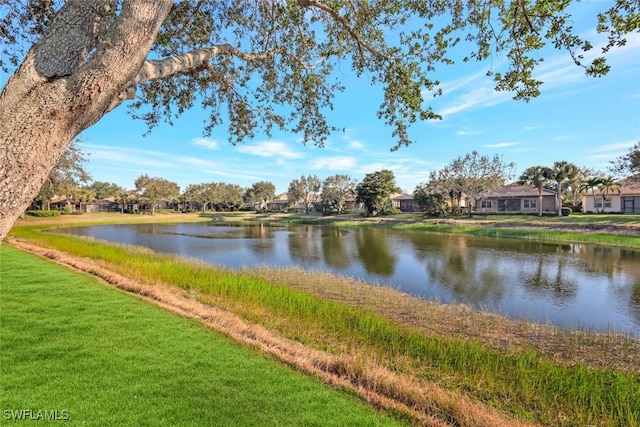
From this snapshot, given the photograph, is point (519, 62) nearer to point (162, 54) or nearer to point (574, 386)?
point (574, 386)

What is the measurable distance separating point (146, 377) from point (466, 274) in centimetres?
1552

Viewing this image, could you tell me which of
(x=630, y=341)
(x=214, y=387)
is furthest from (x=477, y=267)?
(x=214, y=387)

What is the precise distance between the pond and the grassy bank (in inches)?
157

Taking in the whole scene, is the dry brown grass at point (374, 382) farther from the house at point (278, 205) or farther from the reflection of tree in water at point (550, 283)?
the house at point (278, 205)

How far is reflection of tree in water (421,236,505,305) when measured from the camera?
1280 centimetres

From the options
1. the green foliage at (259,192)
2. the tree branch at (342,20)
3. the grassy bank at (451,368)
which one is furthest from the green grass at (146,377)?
the green foliage at (259,192)

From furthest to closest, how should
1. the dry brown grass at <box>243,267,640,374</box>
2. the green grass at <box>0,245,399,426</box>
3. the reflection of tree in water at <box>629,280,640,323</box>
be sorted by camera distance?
the reflection of tree in water at <box>629,280,640,323</box> < the dry brown grass at <box>243,267,640,374</box> < the green grass at <box>0,245,399,426</box>

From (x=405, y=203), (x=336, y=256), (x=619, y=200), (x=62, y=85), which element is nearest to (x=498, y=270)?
(x=336, y=256)

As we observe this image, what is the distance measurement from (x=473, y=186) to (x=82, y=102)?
50.7 metres

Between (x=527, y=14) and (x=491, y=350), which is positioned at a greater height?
(x=527, y=14)

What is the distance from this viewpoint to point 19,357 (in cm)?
464

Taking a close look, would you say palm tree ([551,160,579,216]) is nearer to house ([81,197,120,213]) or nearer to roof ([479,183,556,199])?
roof ([479,183,556,199])

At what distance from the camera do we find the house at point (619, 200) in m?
40.7

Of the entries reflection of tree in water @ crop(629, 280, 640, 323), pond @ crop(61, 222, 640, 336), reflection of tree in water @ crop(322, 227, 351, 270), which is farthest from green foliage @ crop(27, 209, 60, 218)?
reflection of tree in water @ crop(629, 280, 640, 323)
